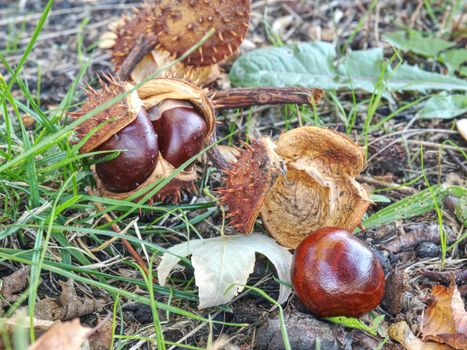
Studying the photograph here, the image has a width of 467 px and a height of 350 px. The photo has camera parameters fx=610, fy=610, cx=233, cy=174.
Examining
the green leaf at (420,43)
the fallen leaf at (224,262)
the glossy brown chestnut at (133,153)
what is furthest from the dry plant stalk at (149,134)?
the green leaf at (420,43)

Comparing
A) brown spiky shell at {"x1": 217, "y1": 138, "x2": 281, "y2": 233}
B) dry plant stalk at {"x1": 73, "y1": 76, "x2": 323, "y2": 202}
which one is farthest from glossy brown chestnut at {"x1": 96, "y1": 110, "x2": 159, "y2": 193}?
brown spiky shell at {"x1": 217, "y1": 138, "x2": 281, "y2": 233}

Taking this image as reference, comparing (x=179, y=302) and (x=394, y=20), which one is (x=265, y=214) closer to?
(x=179, y=302)

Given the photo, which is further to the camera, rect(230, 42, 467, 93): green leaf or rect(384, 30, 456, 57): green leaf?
rect(384, 30, 456, 57): green leaf

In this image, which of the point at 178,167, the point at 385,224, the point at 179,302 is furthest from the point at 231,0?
the point at 179,302

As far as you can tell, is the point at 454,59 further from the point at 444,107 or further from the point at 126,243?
the point at 126,243

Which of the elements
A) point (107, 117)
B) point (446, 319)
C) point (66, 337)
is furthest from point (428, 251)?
point (66, 337)

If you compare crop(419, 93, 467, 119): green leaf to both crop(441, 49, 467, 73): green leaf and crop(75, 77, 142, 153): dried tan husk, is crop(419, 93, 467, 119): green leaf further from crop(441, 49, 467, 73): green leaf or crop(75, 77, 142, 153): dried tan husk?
crop(75, 77, 142, 153): dried tan husk
